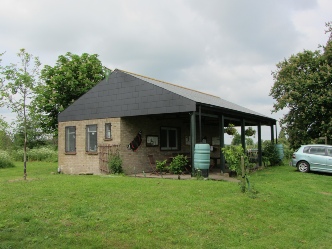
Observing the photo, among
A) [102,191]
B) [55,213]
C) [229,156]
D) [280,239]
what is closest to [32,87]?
[102,191]

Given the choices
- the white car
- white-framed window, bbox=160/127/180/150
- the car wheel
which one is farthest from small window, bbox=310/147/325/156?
white-framed window, bbox=160/127/180/150

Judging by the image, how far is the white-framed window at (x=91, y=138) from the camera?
17.2 meters

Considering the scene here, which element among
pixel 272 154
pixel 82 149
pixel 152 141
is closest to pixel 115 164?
pixel 152 141

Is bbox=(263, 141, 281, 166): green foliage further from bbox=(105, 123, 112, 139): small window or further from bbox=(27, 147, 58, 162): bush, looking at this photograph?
bbox=(27, 147, 58, 162): bush

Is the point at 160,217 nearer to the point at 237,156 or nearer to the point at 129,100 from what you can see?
the point at 237,156

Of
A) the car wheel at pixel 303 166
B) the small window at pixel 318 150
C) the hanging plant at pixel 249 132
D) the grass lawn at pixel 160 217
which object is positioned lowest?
the grass lawn at pixel 160 217

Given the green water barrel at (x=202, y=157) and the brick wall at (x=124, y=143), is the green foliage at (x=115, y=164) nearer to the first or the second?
the brick wall at (x=124, y=143)

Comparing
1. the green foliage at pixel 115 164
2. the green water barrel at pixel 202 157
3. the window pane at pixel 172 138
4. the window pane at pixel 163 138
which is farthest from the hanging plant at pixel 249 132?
the green foliage at pixel 115 164

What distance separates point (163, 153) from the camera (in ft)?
58.3

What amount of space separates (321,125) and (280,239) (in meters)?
16.6

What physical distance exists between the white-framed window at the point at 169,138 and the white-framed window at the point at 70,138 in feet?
15.7

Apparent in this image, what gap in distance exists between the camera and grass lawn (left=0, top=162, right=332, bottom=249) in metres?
5.65

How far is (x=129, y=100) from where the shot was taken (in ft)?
50.6

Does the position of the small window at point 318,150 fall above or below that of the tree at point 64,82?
below
